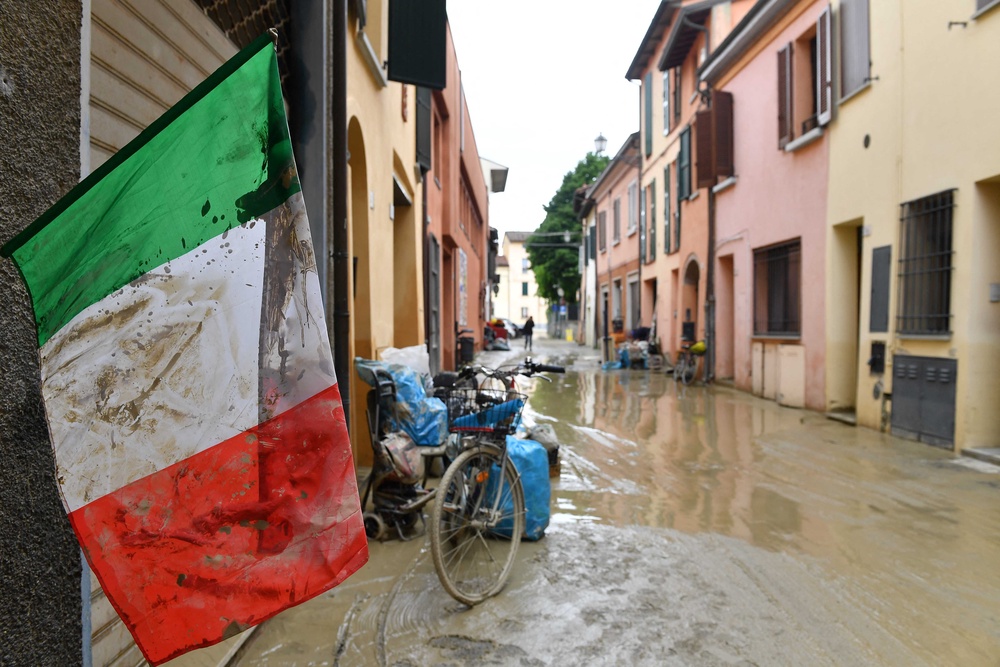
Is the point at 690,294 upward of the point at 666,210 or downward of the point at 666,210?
downward

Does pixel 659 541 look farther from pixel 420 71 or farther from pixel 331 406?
pixel 420 71

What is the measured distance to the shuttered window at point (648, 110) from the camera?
19.9 m

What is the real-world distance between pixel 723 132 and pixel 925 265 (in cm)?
663

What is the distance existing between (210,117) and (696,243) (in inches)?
596

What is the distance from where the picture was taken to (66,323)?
1.29m

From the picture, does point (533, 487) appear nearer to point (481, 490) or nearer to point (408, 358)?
point (481, 490)

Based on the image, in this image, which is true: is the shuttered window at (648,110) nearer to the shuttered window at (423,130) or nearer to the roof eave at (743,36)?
the roof eave at (743,36)

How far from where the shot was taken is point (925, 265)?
741cm

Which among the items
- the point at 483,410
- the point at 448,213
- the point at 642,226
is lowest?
the point at 483,410

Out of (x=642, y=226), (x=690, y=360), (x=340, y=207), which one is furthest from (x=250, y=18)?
(x=642, y=226)

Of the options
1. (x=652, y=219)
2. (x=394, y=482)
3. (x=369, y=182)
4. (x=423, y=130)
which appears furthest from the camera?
(x=652, y=219)

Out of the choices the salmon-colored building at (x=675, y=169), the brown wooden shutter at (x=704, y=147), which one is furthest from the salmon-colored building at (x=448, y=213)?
the salmon-colored building at (x=675, y=169)

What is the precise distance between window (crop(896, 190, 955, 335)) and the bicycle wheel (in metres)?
5.29

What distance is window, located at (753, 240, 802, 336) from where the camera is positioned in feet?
36.4
